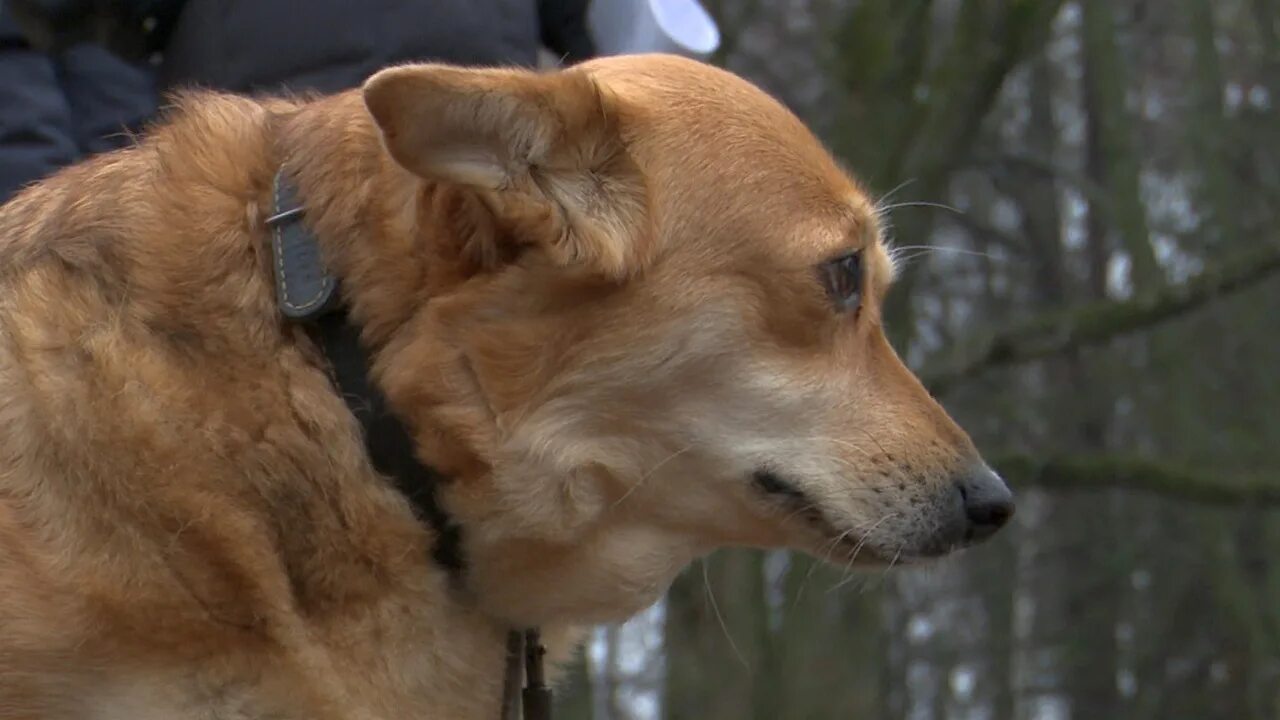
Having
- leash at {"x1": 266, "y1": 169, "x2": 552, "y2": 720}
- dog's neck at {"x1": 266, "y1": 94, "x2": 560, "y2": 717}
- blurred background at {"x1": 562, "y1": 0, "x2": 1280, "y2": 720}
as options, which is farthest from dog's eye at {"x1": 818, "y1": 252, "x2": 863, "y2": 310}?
blurred background at {"x1": 562, "y1": 0, "x2": 1280, "y2": 720}

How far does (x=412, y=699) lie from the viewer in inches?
114

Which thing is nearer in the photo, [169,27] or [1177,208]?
[169,27]

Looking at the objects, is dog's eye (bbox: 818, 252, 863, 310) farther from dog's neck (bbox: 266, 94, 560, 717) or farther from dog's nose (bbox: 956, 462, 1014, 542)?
dog's neck (bbox: 266, 94, 560, 717)

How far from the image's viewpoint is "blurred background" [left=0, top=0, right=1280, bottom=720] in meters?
3.70

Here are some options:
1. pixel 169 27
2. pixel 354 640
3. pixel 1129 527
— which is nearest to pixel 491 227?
pixel 354 640

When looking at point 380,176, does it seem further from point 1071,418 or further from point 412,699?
point 1071,418

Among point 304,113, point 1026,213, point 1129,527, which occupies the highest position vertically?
point 304,113

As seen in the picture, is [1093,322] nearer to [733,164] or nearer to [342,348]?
[733,164]

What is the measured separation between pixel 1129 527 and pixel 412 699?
28.7 ft

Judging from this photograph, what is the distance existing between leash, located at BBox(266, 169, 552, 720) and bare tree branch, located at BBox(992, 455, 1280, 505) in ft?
14.9

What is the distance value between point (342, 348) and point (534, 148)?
42 centimetres

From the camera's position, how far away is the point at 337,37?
3645 mm

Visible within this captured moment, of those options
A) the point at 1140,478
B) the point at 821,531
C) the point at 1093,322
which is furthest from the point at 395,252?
the point at 1140,478

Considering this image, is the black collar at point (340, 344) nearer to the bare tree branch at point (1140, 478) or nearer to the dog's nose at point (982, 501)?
the dog's nose at point (982, 501)
